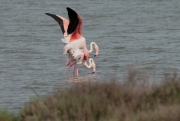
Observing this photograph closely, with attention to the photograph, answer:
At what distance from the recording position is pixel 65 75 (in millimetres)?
14656

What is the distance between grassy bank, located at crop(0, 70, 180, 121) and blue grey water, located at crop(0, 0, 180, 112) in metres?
2.47

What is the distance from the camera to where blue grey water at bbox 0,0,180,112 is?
13938mm

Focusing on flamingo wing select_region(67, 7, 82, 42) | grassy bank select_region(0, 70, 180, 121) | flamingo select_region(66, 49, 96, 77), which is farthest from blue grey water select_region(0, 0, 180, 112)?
grassy bank select_region(0, 70, 180, 121)

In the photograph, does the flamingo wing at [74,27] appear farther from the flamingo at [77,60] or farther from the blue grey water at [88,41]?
the blue grey water at [88,41]

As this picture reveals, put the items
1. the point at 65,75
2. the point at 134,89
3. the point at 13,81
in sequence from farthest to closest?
the point at 65,75
the point at 13,81
the point at 134,89

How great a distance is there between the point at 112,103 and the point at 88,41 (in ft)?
36.4

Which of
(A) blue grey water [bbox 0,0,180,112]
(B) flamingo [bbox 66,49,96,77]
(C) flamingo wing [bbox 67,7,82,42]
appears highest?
(C) flamingo wing [bbox 67,7,82,42]

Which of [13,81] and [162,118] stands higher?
[162,118]

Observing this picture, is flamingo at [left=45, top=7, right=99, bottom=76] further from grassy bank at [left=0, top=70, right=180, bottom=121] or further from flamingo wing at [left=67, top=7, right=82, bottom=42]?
grassy bank at [left=0, top=70, right=180, bottom=121]

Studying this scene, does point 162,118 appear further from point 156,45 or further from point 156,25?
point 156,25

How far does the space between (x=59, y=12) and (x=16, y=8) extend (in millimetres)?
2316

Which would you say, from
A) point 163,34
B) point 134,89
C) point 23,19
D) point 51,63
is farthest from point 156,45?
point 134,89

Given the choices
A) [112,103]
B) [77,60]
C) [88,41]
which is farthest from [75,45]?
[112,103]

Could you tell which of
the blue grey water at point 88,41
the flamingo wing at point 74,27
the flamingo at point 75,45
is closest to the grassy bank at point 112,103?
the blue grey water at point 88,41
